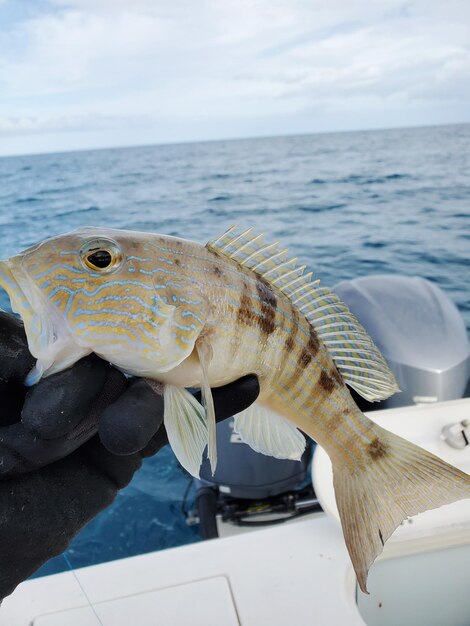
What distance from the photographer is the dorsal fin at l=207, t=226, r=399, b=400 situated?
202 centimetres

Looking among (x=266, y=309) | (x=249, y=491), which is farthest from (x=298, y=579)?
(x=249, y=491)

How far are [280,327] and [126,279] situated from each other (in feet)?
2.01

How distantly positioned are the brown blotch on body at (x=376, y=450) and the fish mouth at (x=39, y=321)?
1248 millimetres

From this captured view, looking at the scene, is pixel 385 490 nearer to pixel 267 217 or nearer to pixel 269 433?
pixel 269 433

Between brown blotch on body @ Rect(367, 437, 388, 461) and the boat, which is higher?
brown blotch on body @ Rect(367, 437, 388, 461)

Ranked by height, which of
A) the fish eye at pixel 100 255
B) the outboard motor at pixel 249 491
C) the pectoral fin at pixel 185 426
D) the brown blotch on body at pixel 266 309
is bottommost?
the outboard motor at pixel 249 491

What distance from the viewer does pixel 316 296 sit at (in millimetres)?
2146

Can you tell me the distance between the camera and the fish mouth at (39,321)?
160cm

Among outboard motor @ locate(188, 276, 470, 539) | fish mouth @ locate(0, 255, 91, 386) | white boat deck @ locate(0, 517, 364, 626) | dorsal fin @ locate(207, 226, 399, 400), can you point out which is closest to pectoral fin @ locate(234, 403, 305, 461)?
dorsal fin @ locate(207, 226, 399, 400)

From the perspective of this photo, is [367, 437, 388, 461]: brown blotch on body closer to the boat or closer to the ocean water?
the boat

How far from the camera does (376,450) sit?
6.99ft

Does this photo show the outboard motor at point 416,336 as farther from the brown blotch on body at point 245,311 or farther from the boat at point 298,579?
the brown blotch on body at point 245,311

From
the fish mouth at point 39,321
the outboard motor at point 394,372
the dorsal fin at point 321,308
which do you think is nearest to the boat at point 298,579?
the dorsal fin at point 321,308

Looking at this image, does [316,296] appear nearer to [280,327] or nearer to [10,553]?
[280,327]
